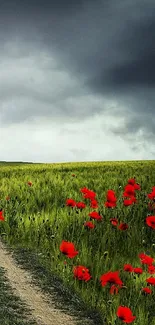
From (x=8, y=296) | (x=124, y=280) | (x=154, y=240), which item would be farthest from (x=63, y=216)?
(x=8, y=296)

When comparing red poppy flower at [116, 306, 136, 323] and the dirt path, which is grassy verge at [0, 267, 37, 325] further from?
red poppy flower at [116, 306, 136, 323]

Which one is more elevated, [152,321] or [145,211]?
[145,211]

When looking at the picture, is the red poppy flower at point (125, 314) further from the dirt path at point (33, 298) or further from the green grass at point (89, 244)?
the dirt path at point (33, 298)

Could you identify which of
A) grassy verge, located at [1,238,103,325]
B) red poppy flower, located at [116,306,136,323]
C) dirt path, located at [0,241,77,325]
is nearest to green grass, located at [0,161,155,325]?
grassy verge, located at [1,238,103,325]

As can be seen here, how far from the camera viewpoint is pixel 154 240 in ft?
30.5

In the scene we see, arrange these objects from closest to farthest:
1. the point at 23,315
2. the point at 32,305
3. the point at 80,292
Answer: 1. the point at 23,315
2. the point at 32,305
3. the point at 80,292

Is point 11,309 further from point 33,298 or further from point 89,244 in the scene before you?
point 89,244

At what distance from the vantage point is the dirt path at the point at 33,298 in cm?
538

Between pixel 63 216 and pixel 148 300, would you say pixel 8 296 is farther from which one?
pixel 63 216

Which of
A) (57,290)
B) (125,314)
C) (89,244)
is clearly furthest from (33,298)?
(89,244)

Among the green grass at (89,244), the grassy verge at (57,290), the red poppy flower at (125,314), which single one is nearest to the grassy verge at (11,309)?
the grassy verge at (57,290)

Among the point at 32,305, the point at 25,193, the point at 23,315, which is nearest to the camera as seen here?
the point at 23,315

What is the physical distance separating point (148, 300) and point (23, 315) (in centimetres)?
160

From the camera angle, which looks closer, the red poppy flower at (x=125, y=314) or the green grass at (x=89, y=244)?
the red poppy flower at (x=125, y=314)
